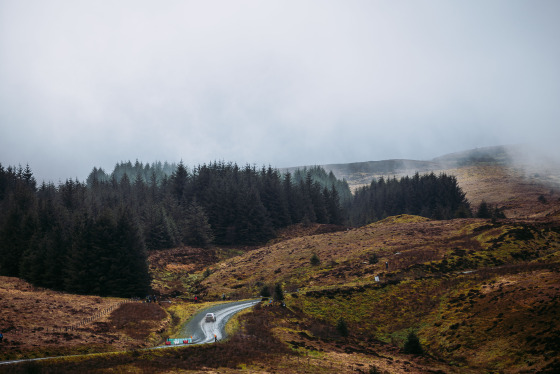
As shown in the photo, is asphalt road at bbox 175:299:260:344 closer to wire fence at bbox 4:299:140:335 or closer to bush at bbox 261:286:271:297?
bush at bbox 261:286:271:297

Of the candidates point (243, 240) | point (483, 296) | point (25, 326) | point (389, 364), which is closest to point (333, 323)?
point (389, 364)

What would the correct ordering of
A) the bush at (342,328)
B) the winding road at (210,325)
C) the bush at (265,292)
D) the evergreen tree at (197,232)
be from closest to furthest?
the winding road at (210,325), the bush at (342,328), the bush at (265,292), the evergreen tree at (197,232)

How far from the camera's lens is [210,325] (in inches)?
1542

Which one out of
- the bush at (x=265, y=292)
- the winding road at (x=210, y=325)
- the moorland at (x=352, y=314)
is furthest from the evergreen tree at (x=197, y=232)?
the winding road at (x=210, y=325)

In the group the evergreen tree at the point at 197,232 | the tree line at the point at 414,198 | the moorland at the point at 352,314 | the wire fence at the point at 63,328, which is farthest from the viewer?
the tree line at the point at 414,198

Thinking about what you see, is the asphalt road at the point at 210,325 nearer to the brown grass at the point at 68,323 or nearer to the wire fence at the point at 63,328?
the brown grass at the point at 68,323

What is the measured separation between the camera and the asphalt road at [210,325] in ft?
115

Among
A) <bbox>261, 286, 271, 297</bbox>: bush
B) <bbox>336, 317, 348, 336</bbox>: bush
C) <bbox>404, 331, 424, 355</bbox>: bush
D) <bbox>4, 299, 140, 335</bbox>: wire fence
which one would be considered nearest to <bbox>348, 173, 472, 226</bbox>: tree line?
<bbox>261, 286, 271, 297</bbox>: bush

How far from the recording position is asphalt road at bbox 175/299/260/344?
34.9 meters

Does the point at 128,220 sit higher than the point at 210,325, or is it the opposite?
the point at 128,220

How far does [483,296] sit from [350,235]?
4628cm

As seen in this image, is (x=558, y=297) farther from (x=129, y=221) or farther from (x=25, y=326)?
(x=129, y=221)

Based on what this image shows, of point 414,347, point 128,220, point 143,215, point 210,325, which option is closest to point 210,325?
point 210,325

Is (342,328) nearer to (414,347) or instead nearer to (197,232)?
(414,347)
